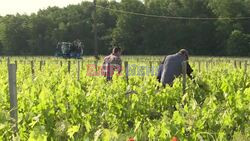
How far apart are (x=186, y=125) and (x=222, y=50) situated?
57.6 metres

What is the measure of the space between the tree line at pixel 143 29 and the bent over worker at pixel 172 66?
4959 centimetres

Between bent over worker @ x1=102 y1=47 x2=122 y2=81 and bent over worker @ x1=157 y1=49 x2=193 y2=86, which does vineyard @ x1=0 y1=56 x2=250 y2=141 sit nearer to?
bent over worker @ x1=157 y1=49 x2=193 y2=86

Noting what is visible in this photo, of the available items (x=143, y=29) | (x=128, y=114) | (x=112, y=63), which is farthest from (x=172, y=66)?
(x=143, y=29)

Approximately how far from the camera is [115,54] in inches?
332

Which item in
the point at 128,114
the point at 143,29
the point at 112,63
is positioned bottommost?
the point at 128,114

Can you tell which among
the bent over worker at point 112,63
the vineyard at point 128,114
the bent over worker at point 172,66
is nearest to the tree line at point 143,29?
the bent over worker at point 112,63

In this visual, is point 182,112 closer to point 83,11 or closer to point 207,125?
point 207,125

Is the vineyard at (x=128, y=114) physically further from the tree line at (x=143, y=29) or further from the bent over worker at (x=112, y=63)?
the tree line at (x=143, y=29)

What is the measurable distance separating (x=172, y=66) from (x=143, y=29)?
2387 inches

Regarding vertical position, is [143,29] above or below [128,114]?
above

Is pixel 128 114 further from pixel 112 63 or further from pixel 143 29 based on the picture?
pixel 143 29

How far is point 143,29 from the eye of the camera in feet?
222

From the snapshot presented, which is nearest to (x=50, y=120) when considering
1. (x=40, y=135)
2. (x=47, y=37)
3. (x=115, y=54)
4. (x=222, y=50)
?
(x=40, y=135)

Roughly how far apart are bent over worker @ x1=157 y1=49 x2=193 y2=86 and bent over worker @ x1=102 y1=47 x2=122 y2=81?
3.89 feet
